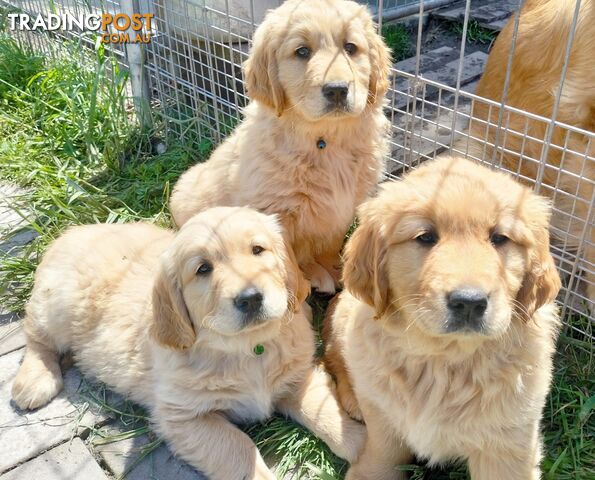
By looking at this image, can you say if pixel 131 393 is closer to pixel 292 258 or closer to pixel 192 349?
pixel 192 349

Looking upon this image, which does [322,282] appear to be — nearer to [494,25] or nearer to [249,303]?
[249,303]

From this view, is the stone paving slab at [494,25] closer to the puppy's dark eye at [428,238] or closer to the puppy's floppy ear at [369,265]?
the puppy's floppy ear at [369,265]

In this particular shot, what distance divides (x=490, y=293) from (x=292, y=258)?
1.09 meters

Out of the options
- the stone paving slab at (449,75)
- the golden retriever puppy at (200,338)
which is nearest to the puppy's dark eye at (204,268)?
the golden retriever puppy at (200,338)

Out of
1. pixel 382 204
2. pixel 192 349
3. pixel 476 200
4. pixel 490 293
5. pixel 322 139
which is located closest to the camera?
pixel 490 293

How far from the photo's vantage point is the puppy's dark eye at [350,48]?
9.86 ft

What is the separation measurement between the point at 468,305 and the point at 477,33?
4.56 meters

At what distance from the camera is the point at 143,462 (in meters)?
2.66

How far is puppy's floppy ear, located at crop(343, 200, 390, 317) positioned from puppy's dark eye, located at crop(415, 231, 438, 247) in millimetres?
123

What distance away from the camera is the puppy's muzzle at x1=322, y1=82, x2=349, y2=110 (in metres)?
2.85

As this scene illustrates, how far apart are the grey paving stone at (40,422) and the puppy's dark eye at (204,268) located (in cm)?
91

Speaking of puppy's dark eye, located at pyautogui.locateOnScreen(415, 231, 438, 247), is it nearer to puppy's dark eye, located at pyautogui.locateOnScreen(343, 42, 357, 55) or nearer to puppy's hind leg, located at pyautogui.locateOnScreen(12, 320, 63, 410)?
puppy's dark eye, located at pyautogui.locateOnScreen(343, 42, 357, 55)

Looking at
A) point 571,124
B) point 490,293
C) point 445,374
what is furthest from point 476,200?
point 571,124

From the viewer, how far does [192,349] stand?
2652 mm
